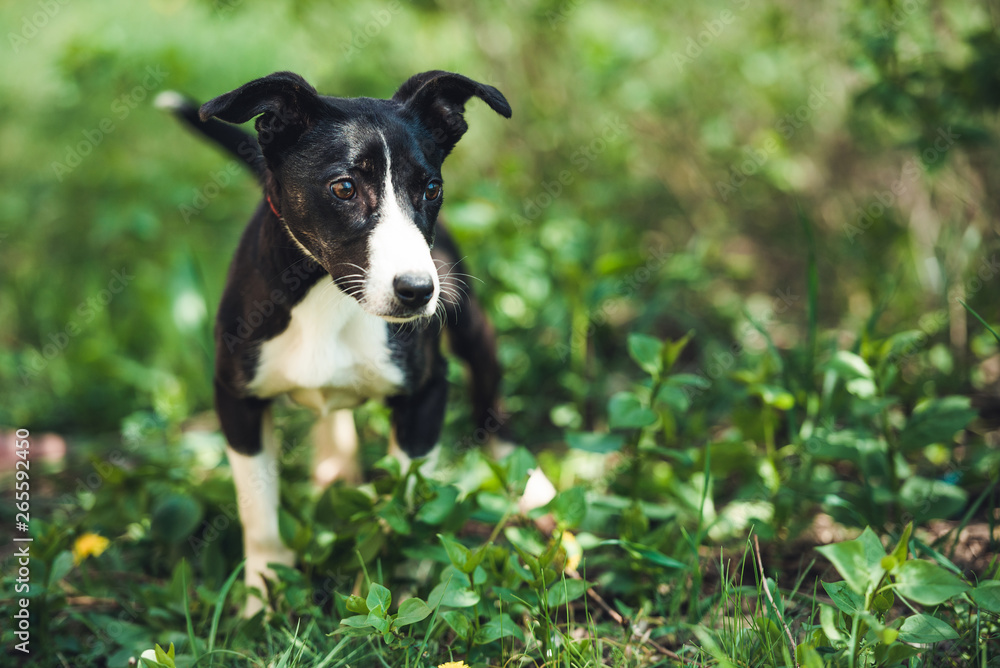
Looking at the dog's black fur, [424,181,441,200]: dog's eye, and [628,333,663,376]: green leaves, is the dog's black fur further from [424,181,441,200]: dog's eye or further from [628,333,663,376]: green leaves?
[628,333,663,376]: green leaves

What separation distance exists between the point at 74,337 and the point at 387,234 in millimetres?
3360

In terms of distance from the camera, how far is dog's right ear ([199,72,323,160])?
1992 millimetres

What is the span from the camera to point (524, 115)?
5301mm

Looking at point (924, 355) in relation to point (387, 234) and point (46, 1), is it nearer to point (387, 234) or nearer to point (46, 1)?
point (387, 234)

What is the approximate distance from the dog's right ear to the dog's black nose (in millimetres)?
567

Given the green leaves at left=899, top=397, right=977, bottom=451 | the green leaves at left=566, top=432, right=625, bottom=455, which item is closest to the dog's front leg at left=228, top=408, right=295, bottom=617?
the green leaves at left=566, top=432, right=625, bottom=455

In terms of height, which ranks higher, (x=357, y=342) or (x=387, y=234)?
Result: (x=387, y=234)

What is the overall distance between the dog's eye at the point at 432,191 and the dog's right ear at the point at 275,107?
14.4 inches

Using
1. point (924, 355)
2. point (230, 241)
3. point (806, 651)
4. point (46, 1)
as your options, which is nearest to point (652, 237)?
point (924, 355)

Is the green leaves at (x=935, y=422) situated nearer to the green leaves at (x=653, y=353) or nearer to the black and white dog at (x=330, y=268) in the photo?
the green leaves at (x=653, y=353)

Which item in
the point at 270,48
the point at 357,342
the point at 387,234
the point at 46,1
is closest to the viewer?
the point at 387,234

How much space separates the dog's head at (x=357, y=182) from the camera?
2.02 m

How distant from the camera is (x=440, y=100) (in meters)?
2.33

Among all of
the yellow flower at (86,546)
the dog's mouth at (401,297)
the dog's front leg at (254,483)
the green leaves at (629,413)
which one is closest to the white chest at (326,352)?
the dog's front leg at (254,483)
